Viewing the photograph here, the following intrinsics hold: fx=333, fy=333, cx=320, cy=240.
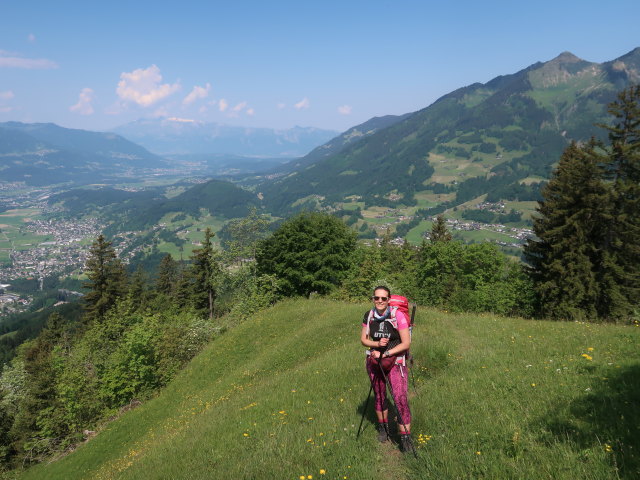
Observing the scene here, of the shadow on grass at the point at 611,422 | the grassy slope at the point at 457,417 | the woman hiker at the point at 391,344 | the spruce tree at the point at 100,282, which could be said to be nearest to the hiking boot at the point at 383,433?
the grassy slope at the point at 457,417

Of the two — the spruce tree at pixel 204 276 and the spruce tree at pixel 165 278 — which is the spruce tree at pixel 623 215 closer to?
the spruce tree at pixel 204 276

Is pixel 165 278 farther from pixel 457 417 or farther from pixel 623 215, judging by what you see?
pixel 457 417

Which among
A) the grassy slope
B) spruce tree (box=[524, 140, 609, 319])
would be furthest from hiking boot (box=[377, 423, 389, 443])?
spruce tree (box=[524, 140, 609, 319])

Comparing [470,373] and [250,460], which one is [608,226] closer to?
[470,373]

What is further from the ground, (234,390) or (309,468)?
(309,468)

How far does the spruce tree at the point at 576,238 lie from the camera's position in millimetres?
27609

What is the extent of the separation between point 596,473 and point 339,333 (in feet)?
51.5

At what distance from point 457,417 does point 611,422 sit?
108 inches

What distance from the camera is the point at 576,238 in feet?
92.7

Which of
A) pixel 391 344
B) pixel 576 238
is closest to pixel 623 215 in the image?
pixel 576 238

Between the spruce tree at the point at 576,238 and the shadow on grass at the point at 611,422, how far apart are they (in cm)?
2402

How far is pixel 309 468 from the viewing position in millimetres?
6684

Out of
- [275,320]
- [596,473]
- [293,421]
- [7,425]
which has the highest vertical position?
[596,473]

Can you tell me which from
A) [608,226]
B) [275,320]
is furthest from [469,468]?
[608,226]
